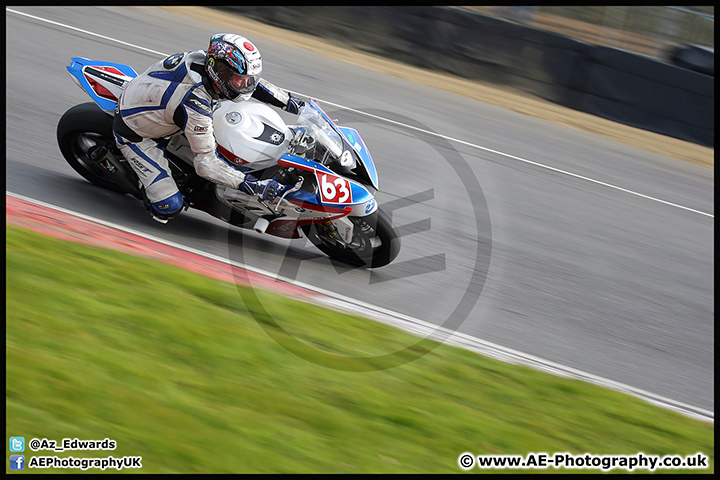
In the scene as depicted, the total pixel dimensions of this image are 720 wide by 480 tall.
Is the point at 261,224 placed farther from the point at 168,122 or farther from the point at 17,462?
the point at 17,462

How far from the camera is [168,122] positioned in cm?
548

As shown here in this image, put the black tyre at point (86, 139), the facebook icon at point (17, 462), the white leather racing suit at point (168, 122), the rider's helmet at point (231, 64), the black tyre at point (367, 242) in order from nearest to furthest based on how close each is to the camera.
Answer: the facebook icon at point (17, 462), the rider's helmet at point (231, 64), the white leather racing suit at point (168, 122), the black tyre at point (367, 242), the black tyre at point (86, 139)

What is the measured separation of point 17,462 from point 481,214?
5.62 meters

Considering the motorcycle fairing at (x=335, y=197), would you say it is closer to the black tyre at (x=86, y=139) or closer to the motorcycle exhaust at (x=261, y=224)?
the motorcycle exhaust at (x=261, y=224)

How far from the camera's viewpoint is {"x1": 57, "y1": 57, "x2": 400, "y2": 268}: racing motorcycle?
549cm

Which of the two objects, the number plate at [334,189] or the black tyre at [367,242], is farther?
the black tyre at [367,242]

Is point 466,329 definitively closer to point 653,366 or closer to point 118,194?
point 653,366

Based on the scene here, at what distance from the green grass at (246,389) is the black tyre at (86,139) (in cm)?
127

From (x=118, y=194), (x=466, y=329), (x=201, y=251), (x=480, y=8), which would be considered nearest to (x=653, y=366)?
(x=466, y=329)

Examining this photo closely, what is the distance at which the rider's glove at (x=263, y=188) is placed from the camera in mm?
5414

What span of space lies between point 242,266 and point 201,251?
42cm

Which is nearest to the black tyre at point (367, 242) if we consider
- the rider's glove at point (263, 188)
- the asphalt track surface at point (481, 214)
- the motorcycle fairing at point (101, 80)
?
the asphalt track surface at point (481, 214)

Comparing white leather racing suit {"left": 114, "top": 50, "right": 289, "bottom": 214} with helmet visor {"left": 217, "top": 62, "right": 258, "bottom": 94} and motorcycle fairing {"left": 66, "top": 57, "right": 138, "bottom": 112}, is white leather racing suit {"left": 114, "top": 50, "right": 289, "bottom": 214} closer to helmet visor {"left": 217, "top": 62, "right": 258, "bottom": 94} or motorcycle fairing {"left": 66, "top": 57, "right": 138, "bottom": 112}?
helmet visor {"left": 217, "top": 62, "right": 258, "bottom": 94}

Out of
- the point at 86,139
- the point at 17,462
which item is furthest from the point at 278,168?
the point at 17,462
